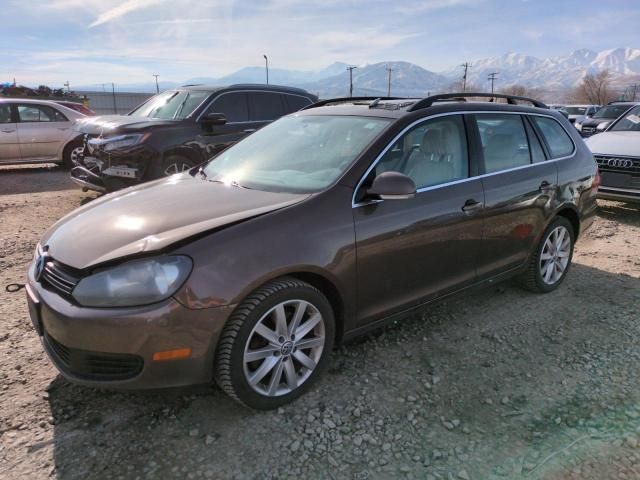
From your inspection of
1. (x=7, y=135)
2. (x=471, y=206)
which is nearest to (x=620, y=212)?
(x=471, y=206)

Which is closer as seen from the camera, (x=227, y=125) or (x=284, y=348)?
(x=284, y=348)

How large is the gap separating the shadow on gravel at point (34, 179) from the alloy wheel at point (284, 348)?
7.86 metres

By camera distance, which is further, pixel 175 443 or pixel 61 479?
pixel 175 443

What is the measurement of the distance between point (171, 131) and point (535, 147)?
483cm

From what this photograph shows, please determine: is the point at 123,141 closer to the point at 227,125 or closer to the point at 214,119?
the point at 214,119

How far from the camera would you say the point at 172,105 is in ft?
25.3

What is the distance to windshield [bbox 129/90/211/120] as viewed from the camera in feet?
24.4

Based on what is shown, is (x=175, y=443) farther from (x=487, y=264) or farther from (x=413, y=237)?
(x=487, y=264)

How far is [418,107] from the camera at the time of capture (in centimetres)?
341

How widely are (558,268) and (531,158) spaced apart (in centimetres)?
111

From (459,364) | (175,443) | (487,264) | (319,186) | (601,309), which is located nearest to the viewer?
(175,443)

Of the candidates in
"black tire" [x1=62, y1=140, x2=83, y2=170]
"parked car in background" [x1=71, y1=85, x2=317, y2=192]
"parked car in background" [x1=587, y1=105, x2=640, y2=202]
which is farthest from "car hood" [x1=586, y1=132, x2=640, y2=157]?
"black tire" [x1=62, y1=140, x2=83, y2=170]

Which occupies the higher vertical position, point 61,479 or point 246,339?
point 246,339

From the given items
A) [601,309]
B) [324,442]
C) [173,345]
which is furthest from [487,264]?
[173,345]
